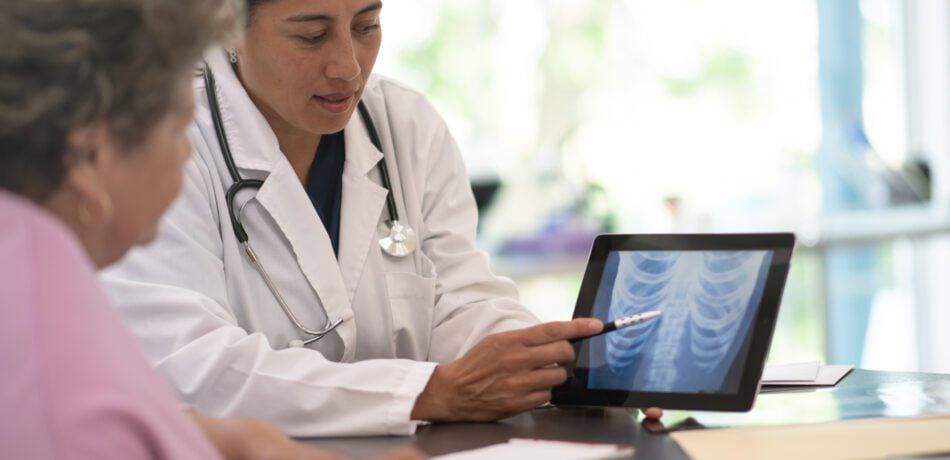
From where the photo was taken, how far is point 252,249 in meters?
1.73

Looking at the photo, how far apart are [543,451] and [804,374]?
0.62 meters

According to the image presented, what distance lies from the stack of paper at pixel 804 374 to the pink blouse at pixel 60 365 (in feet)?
3.53

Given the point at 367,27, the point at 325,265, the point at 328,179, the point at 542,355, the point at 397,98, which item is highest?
the point at 367,27

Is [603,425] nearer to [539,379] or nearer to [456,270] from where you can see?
[539,379]

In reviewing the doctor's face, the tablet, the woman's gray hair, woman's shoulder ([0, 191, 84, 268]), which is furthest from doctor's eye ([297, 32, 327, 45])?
woman's shoulder ([0, 191, 84, 268])

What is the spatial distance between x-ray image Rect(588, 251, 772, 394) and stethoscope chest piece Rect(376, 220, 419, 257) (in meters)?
0.40

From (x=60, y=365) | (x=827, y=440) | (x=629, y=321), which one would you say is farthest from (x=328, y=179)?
(x=60, y=365)

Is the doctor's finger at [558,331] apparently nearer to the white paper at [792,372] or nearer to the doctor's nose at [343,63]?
the white paper at [792,372]

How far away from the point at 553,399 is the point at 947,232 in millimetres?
3654

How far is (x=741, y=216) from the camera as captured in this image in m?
4.49

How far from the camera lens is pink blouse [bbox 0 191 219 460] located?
783mm

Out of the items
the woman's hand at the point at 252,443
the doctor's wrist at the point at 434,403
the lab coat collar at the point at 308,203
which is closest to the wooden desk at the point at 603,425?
the doctor's wrist at the point at 434,403

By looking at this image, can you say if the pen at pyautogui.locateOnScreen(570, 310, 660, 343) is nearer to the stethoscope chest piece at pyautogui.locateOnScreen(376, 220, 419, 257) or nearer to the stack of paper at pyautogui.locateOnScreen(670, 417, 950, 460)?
the stack of paper at pyautogui.locateOnScreen(670, 417, 950, 460)

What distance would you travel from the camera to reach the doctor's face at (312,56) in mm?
1738
